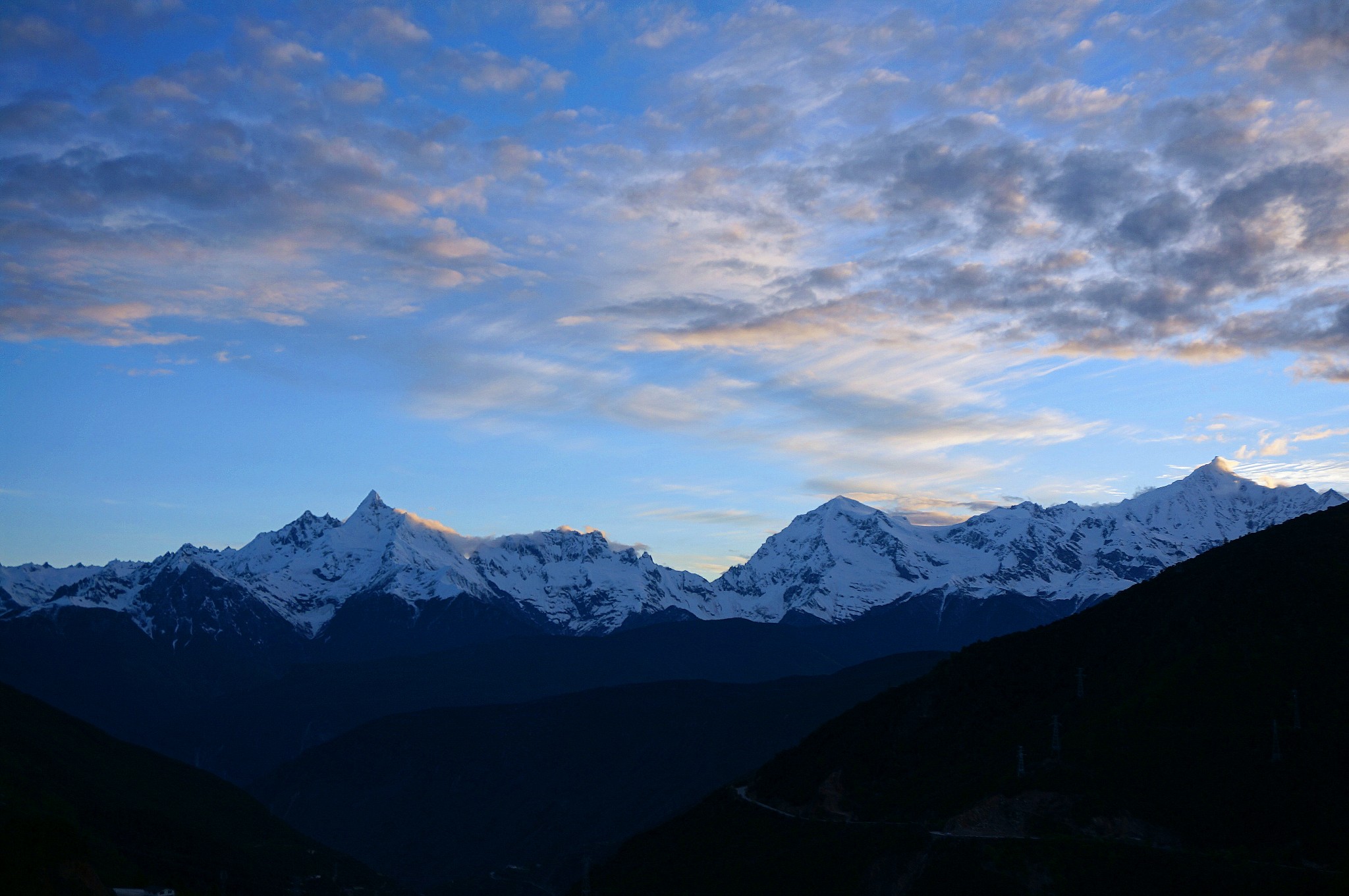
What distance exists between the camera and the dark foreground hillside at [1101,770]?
113 metres

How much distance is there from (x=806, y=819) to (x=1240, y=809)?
46.8m

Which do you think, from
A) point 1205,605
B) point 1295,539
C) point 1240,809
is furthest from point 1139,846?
point 1295,539

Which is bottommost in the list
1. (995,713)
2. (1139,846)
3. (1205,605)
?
Answer: (1139,846)

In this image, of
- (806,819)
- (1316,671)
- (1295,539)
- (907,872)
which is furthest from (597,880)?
(1295,539)

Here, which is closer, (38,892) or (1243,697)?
(38,892)

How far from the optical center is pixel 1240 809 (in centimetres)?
11825

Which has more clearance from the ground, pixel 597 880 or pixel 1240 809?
pixel 1240 809

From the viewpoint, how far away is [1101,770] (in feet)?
415

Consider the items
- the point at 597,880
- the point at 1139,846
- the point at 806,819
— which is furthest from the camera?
the point at 597,880

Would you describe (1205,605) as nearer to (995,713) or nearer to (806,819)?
(995,713)

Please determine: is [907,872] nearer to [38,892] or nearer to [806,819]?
[806,819]

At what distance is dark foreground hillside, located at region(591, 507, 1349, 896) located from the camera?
11325 cm

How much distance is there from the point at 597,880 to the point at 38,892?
63091 mm

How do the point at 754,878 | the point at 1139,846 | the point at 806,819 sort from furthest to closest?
the point at 806,819 < the point at 754,878 < the point at 1139,846
